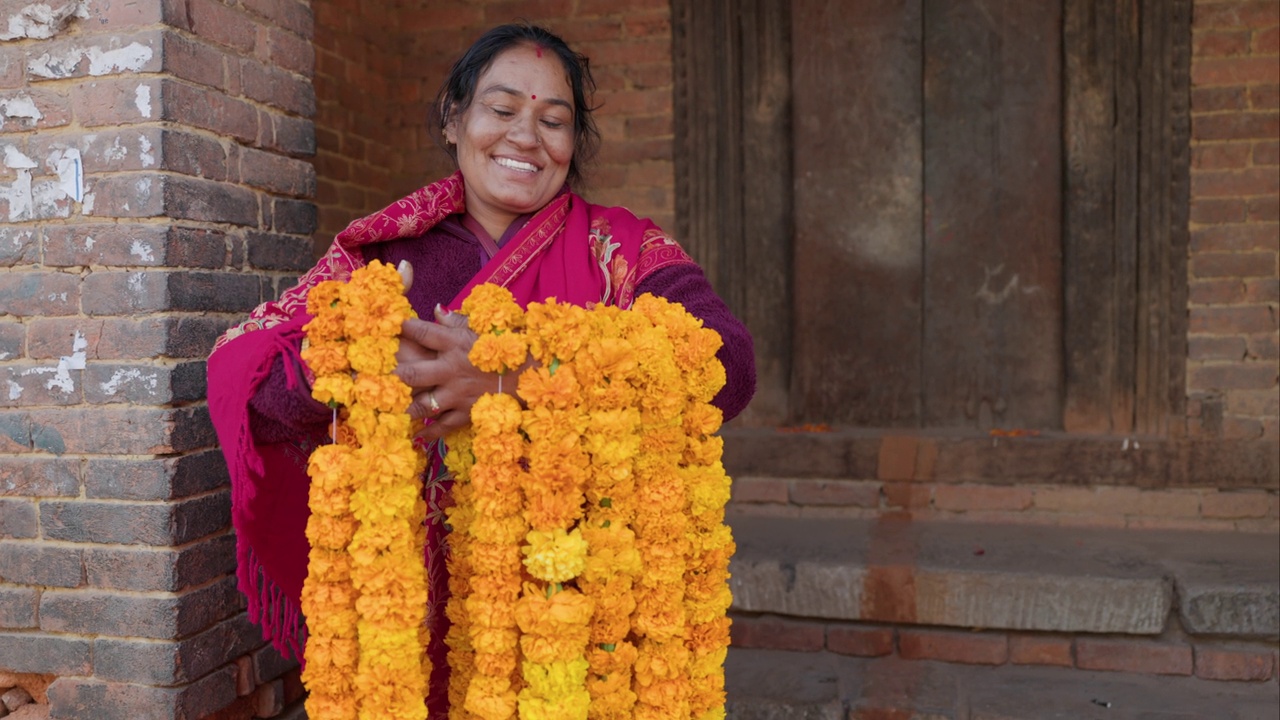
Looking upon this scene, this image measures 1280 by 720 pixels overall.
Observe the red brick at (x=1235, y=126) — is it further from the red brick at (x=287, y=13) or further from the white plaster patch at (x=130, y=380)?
the white plaster patch at (x=130, y=380)

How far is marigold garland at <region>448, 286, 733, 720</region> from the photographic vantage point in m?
1.56

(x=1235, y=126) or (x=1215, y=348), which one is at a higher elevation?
(x=1235, y=126)

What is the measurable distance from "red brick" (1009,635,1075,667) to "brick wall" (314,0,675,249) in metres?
2.05

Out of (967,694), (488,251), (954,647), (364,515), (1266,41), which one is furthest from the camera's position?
(1266,41)

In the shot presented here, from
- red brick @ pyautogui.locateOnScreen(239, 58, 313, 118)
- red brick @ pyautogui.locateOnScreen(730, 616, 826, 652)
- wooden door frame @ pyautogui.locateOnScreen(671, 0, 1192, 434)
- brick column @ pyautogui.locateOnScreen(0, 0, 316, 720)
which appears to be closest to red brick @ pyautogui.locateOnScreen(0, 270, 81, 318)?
brick column @ pyautogui.locateOnScreen(0, 0, 316, 720)

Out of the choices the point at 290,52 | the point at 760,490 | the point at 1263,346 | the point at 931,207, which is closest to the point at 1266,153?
the point at 1263,346

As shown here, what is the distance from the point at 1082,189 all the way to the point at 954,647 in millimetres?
1843

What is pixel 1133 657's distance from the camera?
3203 millimetres

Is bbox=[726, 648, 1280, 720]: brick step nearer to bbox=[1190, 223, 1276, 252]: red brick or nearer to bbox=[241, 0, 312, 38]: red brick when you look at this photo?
bbox=[1190, 223, 1276, 252]: red brick

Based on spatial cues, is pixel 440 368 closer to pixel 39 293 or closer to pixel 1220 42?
pixel 39 293

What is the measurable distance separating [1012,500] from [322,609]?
119 inches

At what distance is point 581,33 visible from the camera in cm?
409

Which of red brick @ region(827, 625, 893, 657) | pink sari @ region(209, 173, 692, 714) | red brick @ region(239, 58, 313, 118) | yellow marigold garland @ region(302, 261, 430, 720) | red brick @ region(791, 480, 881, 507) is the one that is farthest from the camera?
red brick @ region(791, 480, 881, 507)

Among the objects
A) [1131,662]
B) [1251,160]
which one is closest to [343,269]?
[1131,662]
